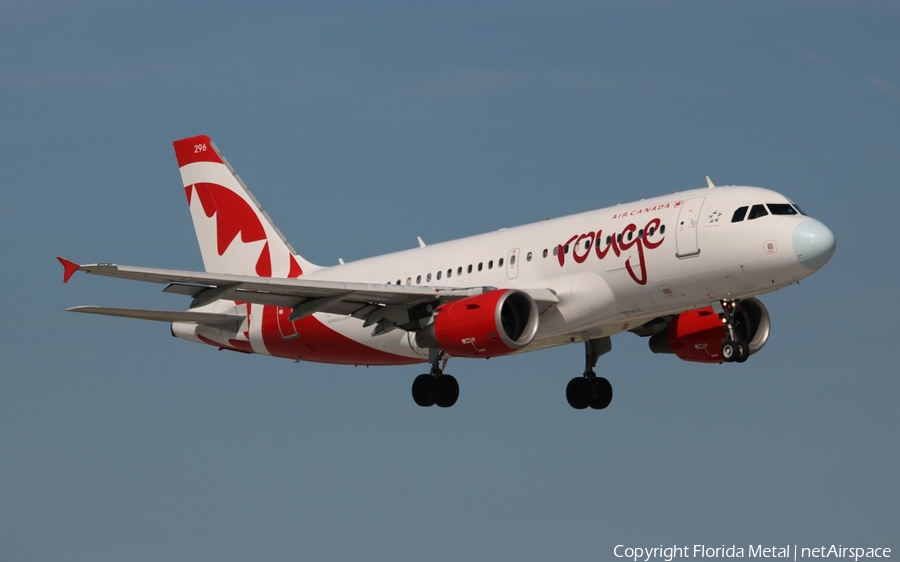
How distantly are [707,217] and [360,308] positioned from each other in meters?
11.1

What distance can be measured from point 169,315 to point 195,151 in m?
9.66

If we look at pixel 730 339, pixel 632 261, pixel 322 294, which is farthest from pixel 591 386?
pixel 322 294

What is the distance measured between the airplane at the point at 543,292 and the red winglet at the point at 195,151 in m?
6.15

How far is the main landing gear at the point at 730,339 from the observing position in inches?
1626

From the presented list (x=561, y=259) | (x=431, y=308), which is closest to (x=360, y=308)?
(x=431, y=308)

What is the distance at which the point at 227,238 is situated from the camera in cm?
5300

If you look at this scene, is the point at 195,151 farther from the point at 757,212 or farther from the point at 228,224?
the point at 757,212

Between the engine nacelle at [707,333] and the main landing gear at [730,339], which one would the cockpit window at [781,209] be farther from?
the engine nacelle at [707,333]

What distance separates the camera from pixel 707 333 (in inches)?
1816

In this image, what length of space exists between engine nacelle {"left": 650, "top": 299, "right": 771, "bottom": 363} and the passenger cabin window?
5990 mm

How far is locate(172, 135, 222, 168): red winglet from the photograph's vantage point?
54219 mm

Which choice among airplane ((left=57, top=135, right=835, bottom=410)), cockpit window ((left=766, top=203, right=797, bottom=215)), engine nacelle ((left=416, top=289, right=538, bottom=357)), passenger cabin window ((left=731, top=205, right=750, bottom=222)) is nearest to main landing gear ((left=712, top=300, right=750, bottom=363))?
airplane ((left=57, top=135, right=835, bottom=410))

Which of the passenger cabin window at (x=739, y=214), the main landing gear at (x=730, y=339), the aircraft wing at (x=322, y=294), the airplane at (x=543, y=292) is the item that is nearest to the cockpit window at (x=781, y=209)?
the airplane at (x=543, y=292)

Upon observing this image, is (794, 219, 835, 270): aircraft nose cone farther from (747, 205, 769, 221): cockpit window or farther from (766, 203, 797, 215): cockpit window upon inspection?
(747, 205, 769, 221): cockpit window
